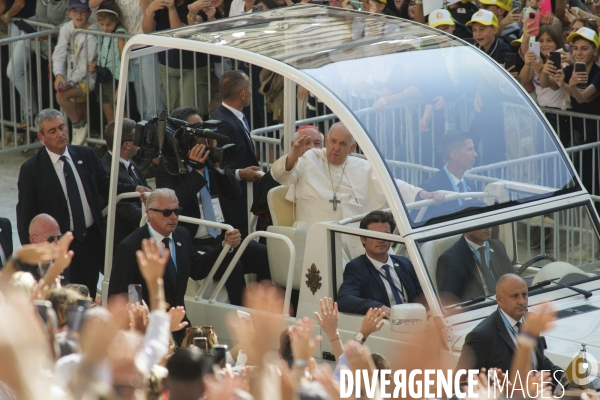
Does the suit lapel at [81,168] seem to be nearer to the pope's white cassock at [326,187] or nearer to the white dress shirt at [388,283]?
the pope's white cassock at [326,187]

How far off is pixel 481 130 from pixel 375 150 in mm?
941

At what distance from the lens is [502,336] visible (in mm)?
6750

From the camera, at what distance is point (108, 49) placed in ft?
42.3

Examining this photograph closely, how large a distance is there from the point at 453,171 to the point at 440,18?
160 inches

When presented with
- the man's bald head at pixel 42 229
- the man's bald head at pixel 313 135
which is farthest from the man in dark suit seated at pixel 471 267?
the man's bald head at pixel 42 229

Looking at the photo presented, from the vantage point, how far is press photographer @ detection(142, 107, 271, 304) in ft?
28.2

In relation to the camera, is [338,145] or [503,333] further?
[338,145]

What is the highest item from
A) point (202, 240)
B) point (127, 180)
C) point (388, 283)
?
point (127, 180)

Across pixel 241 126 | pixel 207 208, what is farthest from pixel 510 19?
pixel 207 208

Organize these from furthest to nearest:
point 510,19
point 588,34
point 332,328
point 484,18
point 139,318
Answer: point 510,19 → point 484,18 → point 588,34 → point 332,328 → point 139,318

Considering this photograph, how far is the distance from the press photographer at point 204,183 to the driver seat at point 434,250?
174 cm

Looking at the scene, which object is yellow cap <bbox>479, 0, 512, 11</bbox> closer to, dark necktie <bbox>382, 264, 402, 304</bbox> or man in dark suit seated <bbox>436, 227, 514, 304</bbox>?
man in dark suit seated <bbox>436, 227, 514, 304</bbox>

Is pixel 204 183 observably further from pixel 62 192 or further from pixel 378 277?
pixel 378 277

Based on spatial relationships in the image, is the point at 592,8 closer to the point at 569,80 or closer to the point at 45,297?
the point at 569,80
